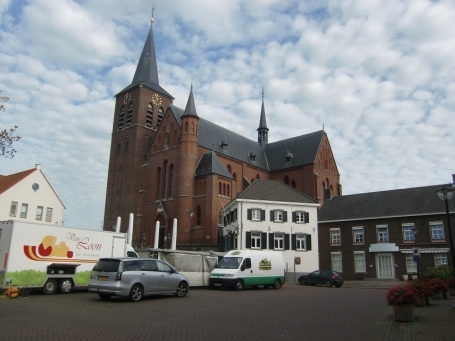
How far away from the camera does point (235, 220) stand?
3825cm

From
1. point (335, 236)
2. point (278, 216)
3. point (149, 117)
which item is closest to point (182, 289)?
point (278, 216)

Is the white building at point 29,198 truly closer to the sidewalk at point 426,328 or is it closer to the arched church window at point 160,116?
the arched church window at point 160,116

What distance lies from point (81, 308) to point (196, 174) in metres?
34.7

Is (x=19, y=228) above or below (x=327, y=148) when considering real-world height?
below

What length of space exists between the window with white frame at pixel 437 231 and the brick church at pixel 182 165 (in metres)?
17.4

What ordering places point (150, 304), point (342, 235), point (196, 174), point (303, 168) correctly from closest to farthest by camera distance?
1. point (150, 304)
2. point (342, 235)
3. point (196, 174)
4. point (303, 168)

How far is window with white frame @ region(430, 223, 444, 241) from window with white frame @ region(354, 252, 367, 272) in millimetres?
6588

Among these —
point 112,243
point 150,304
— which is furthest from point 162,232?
point 150,304

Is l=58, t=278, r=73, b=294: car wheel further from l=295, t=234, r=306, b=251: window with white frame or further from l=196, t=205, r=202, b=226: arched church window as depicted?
l=196, t=205, r=202, b=226: arched church window

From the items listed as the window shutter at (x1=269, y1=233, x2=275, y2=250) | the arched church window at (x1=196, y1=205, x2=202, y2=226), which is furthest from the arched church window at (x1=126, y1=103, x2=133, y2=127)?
the window shutter at (x1=269, y1=233, x2=275, y2=250)

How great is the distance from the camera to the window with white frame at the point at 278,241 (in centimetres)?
3702

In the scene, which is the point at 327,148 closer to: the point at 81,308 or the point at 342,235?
the point at 342,235

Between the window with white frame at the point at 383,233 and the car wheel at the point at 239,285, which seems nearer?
the car wheel at the point at 239,285

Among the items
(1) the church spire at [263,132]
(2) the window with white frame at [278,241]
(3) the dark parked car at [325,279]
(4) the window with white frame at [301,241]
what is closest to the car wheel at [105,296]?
(3) the dark parked car at [325,279]
